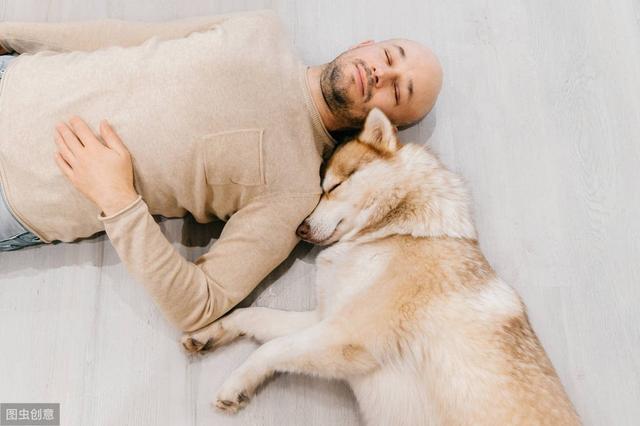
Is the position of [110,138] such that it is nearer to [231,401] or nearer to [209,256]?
[209,256]

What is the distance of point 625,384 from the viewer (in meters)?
2.24

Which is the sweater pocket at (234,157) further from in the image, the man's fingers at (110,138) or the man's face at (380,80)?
the man's face at (380,80)

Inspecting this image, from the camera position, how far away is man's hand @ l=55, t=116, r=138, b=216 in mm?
1773

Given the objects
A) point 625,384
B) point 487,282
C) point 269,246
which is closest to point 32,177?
point 269,246

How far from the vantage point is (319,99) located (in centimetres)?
210

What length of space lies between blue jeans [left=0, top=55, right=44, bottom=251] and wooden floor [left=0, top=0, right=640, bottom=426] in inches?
7.0

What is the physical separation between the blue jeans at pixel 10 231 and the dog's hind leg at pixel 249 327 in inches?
29.2

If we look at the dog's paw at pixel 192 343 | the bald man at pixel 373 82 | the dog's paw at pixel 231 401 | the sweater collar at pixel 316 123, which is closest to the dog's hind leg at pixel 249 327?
the dog's paw at pixel 192 343

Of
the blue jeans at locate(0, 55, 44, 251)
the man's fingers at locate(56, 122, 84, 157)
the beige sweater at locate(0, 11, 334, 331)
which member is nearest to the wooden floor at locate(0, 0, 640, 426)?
the blue jeans at locate(0, 55, 44, 251)

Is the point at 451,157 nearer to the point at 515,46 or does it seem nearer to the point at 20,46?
the point at 515,46

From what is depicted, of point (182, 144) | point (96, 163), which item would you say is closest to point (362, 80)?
point (182, 144)

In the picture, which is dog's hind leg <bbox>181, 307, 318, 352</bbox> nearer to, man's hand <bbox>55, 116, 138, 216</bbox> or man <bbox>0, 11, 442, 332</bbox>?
man <bbox>0, 11, 442, 332</bbox>

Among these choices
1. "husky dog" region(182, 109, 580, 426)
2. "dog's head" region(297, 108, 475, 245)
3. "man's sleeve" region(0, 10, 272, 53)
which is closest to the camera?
"husky dog" region(182, 109, 580, 426)

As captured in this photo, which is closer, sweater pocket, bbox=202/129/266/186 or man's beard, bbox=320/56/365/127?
sweater pocket, bbox=202/129/266/186
